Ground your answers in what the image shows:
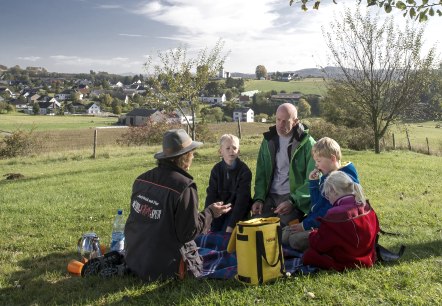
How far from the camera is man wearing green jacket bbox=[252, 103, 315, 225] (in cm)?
570

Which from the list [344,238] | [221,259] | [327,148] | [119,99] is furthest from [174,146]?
[119,99]

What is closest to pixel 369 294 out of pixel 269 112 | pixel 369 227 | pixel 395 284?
pixel 395 284

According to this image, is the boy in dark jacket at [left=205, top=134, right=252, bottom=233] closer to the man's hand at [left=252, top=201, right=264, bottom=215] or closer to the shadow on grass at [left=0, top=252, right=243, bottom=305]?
the man's hand at [left=252, top=201, right=264, bottom=215]

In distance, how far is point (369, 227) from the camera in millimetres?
4355

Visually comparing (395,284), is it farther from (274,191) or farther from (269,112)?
(269,112)

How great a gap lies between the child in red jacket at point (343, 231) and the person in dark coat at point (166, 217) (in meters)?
1.28

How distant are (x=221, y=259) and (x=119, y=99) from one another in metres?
91.1

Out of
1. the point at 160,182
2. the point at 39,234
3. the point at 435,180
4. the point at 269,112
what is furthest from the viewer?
the point at 269,112

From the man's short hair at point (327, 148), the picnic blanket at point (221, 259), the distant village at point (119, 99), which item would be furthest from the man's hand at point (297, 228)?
the distant village at point (119, 99)

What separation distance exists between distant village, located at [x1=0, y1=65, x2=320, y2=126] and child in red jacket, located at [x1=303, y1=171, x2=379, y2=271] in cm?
1504

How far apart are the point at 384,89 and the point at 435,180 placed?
9.68m

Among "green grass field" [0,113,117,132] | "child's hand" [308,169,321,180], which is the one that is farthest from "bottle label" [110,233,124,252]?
"green grass field" [0,113,117,132]

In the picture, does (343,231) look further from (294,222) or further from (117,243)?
(117,243)

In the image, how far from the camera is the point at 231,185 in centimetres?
614
